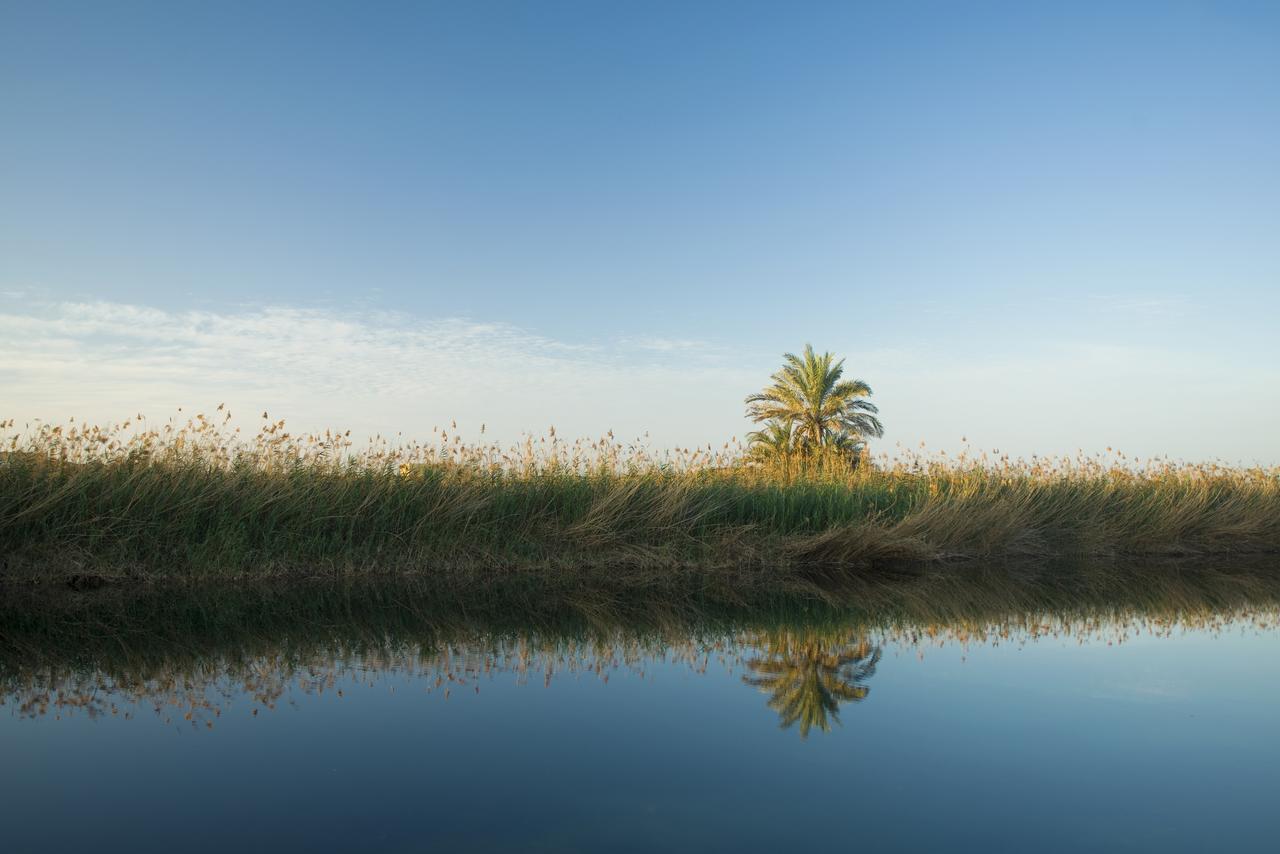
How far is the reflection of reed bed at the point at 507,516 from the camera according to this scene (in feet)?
31.4

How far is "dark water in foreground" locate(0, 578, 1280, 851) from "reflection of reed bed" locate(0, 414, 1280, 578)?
12.2 feet

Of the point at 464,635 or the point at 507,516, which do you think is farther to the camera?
the point at 507,516

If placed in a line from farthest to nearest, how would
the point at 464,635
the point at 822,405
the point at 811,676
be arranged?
the point at 822,405
the point at 464,635
the point at 811,676

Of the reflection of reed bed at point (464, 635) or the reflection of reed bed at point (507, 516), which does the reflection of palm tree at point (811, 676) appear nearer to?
the reflection of reed bed at point (464, 635)

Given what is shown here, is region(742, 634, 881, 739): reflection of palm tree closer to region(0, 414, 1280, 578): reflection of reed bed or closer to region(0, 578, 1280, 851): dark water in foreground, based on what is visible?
region(0, 578, 1280, 851): dark water in foreground

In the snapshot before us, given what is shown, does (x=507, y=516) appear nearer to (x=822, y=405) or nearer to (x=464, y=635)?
(x=464, y=635)

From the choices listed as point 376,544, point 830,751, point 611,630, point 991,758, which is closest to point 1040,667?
point 991,758

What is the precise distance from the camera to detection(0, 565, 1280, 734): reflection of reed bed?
5188mm

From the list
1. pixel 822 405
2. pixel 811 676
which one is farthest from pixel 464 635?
pixel 822 405

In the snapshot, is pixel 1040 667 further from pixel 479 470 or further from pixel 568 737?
pixel 479 470

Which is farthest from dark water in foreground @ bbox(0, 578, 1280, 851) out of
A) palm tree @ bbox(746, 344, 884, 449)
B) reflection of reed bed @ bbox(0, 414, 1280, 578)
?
palm tree @ bbox(746, 344, 884, 449)

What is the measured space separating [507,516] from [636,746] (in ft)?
25.1

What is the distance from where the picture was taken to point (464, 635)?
685 centimetres

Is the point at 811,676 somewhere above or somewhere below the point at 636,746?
above
